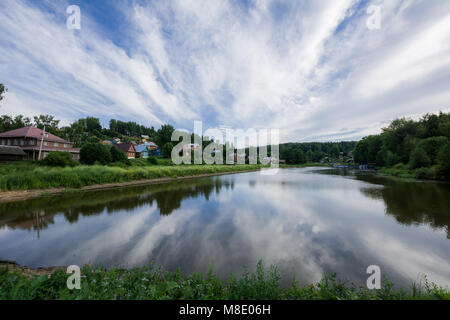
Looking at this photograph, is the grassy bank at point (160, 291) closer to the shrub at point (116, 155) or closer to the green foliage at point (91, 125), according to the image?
the shrub at point (116, 155)

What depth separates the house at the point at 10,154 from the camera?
19.2 metres

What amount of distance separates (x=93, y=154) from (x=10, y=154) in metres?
10.9

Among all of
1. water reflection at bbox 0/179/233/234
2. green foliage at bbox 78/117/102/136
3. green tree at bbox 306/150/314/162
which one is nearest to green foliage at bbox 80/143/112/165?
water reflection at bbox 0/179/233/234

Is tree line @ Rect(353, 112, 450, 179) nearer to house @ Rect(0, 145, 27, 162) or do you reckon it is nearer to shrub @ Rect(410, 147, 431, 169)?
shrub @ Rect(410, 147, 431, 169)

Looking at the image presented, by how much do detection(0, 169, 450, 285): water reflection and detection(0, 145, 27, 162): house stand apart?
64.3ft

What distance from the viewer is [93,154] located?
18984 millimetres

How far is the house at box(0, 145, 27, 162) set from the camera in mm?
19167

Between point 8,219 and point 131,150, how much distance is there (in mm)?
36716

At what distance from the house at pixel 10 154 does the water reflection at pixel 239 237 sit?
64.3 ft

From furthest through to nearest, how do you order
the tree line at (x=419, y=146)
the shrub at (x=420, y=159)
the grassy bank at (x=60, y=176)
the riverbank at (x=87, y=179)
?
the shrub at (x=420, y=159), the tree line at (x=419, y=146), the grassy bank at (x=60, y=176), the riverbank at (x=87, y=179)

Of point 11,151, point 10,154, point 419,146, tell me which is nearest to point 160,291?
point 10,154

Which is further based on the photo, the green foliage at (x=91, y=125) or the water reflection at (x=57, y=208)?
the green foliage at (x=91, y=125)

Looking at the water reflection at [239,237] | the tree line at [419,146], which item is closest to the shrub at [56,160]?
the water reflection at [239,237]

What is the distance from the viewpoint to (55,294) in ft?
7.07
